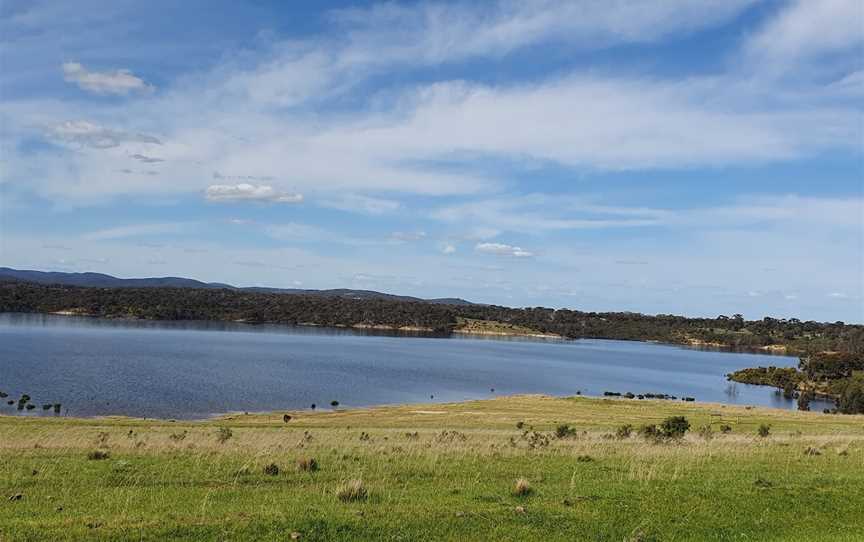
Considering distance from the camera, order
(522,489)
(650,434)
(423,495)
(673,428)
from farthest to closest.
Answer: (673,428) < (650,434) < (522,489) < (423,495)

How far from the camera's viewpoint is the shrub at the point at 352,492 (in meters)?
11.5

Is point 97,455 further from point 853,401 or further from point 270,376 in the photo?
point 853,401

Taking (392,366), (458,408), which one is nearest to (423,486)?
(458,408)

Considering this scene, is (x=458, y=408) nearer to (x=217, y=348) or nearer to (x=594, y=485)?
(x=594, y=485)

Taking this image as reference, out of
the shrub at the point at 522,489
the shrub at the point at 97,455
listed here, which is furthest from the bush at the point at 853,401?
the shrub at the point at 97,455

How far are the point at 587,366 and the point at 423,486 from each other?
538 ft

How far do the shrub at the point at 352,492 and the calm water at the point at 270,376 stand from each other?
58.6 meters

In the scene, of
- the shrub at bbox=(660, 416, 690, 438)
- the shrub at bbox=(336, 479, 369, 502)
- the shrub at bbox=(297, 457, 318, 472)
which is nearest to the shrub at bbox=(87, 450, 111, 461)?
Answer: the shrub at bbox=(297, 457, 318, 472)

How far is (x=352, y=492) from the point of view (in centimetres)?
1156

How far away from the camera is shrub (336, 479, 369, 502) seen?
37.6 feet

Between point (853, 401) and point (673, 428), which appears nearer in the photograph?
point (673, 428)

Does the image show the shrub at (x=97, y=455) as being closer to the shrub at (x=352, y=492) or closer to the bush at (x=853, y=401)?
the shrub at (x=352, y=492)

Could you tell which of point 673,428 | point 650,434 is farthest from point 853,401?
point 650,434

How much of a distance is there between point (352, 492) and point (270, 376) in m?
95.2
